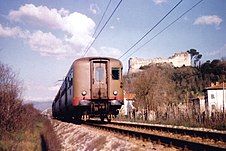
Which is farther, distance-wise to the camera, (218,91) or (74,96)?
(218,91)

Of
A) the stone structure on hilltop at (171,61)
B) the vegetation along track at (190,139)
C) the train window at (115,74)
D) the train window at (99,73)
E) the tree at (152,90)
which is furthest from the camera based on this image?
the stone structure on hilltop at (171,61)

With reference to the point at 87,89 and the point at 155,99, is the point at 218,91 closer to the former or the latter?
the point at 155,99

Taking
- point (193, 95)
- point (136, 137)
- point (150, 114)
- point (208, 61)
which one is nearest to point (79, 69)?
point (136, 137)

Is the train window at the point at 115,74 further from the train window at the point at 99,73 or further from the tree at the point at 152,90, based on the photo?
the tree at the point at 152,90

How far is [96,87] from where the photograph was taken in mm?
15391

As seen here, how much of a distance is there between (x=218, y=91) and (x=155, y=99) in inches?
990

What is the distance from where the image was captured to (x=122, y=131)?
441 inches

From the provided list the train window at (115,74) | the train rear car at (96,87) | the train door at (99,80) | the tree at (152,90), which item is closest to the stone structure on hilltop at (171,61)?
the tree at (152,90)

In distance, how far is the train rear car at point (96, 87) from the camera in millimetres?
15156

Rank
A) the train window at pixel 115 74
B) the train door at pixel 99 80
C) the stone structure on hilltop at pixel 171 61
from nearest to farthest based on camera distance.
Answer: the train door at pixel 99 80 < the train window at pixel 115 74 < the stone structure on hilltop at pixel 171 61

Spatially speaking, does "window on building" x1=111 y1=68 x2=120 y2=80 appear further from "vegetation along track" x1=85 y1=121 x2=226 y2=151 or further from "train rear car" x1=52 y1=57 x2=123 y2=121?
"vegetation along track" x1=85 y1=121 x2=226 y2=151

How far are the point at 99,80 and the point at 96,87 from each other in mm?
455

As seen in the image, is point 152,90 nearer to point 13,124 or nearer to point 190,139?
point 13,124

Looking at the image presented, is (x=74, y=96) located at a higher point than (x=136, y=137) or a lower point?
higher
